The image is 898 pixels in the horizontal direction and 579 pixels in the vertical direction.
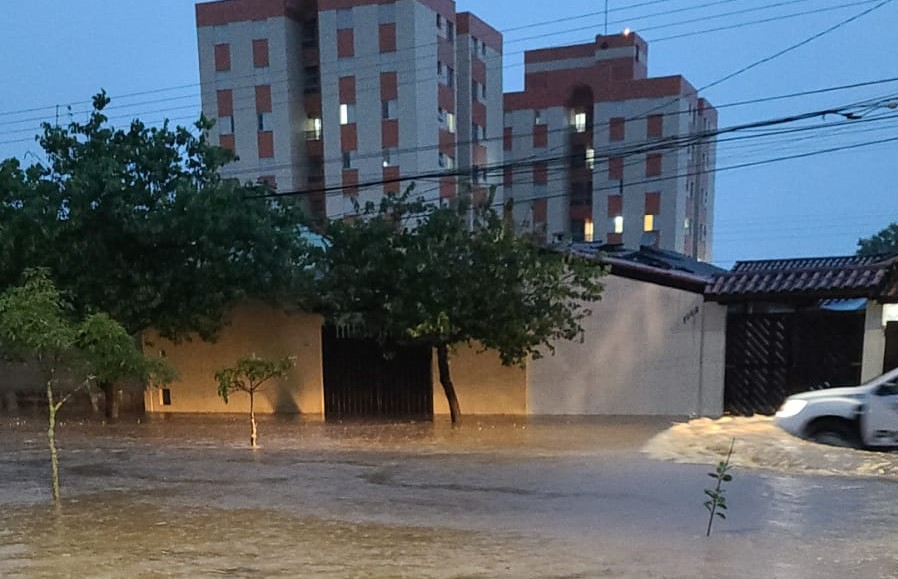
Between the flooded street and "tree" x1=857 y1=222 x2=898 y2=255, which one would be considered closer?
the flooded street

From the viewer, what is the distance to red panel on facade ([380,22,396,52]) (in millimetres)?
36719

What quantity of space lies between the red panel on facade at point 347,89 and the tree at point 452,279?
26.4m

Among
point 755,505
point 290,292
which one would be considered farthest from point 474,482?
point 290,292

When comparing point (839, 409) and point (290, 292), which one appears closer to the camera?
point (839, 409)

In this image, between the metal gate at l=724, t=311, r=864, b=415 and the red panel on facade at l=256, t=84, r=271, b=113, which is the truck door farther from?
the red panel on facade at l=256, t=84, r=271, b=113

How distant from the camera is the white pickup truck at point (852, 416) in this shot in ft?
31.8

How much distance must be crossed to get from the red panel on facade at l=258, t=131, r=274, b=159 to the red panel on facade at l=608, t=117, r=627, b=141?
22.1 m

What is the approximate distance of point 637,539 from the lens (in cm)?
642

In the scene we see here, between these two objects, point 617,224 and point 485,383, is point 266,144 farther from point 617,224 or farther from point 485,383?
point 485,383

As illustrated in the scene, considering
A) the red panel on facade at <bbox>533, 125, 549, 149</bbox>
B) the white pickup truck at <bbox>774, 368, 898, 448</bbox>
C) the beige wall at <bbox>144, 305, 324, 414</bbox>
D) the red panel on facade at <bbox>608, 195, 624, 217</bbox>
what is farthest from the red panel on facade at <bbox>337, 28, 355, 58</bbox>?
the white pickup truck at <bbox>774, 368, 898, 448</bbox>

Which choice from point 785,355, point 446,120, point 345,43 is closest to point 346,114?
point 345,43

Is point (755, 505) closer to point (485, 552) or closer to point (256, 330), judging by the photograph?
point (485, 552)

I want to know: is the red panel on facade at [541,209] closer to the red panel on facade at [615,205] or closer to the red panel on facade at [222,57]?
the red panel on facade at [615,205]

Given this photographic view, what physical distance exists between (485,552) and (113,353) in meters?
4.92
